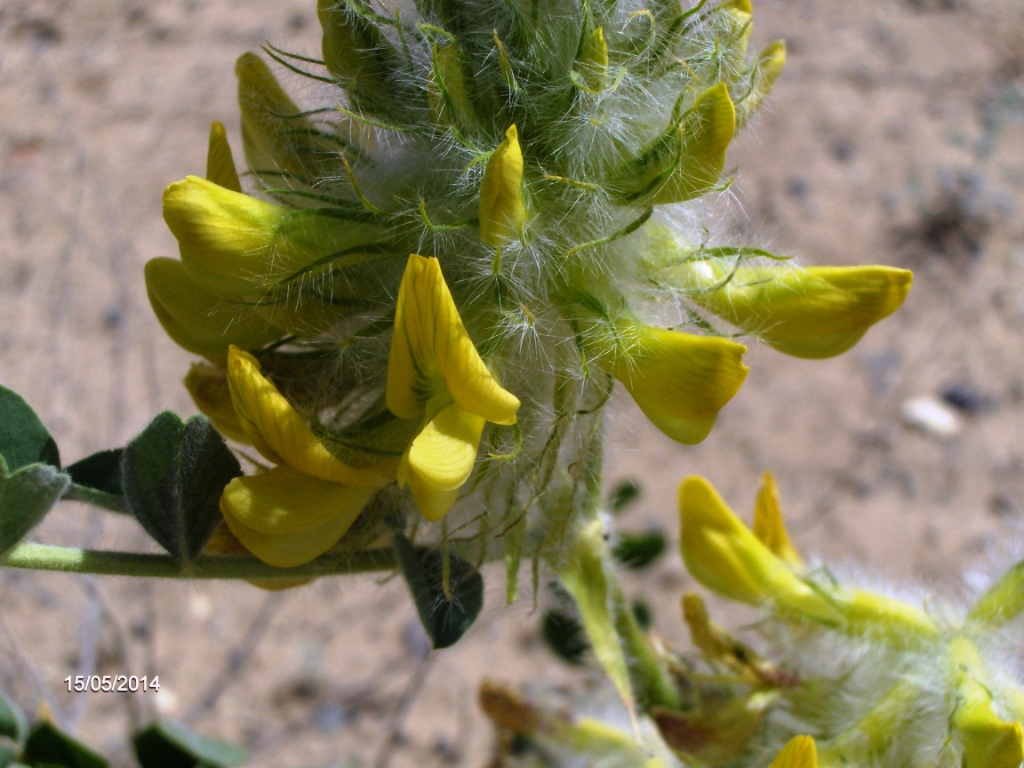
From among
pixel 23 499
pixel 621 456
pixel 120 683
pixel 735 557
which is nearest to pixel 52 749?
pixel 120 683

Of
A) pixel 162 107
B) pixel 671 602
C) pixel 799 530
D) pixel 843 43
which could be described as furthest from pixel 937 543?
pixel 162 107

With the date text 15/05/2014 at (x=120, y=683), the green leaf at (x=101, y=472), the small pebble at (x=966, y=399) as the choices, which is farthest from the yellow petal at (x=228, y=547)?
the small pebble at (x=966, y=399)

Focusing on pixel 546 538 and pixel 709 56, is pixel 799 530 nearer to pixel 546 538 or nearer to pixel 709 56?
pixel 546 538

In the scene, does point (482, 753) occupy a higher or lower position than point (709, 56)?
lower

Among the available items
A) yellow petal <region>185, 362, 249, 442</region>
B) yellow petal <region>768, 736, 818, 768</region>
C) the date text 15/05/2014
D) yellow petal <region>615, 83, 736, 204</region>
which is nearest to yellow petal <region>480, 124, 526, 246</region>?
yellow petal <region>615, 83, 736, 204</region>

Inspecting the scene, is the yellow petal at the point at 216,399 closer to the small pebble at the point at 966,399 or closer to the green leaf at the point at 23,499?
the green leaf at the point at 23,499

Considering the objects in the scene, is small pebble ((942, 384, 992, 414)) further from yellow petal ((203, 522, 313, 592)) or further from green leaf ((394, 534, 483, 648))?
yellow petal ((203, 522, 313, 592))
